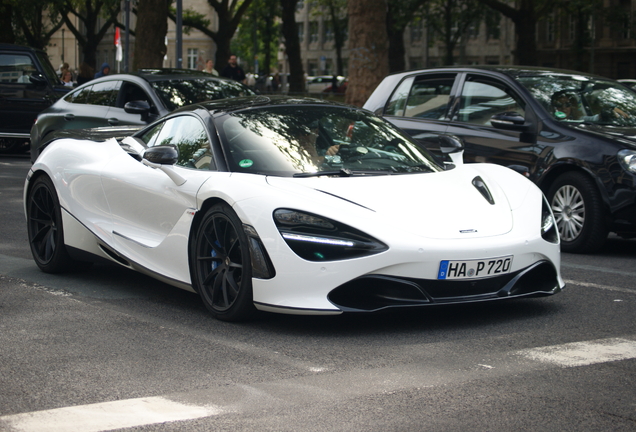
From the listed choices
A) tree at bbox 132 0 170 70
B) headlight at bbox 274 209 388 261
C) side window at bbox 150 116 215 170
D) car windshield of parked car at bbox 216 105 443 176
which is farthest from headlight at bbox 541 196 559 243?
tree at bbox 132 0 170 70

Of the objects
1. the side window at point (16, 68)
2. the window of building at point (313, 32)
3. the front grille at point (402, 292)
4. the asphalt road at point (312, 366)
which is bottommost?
the asphalt road at point (312, 366)

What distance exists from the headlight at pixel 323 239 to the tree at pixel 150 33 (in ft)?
57.4

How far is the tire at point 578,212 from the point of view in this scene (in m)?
8.12

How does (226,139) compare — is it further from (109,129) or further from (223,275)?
(109,129)

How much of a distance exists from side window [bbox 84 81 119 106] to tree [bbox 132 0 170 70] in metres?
9.13

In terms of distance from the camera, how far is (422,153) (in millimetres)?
6133

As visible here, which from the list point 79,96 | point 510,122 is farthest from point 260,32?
point 510,122

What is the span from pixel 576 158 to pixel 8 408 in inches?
230

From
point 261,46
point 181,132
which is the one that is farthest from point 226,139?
point 261,46

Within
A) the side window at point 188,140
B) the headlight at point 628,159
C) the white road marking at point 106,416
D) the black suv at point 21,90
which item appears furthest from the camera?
the black suv at point 21,90

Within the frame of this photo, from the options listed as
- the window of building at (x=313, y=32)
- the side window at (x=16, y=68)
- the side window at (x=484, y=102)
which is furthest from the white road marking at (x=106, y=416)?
the window of building at (x=313, y=32)

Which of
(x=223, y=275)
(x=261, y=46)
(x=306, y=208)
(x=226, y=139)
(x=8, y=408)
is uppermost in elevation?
(x=261, y=46)

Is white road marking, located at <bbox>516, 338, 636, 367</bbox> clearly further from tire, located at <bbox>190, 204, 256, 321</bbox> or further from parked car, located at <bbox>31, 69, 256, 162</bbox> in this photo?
parked car, located at <bbox>31, 69, 256, 162</bbox>

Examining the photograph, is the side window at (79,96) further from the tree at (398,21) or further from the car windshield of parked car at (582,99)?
the tree at (398,21)
